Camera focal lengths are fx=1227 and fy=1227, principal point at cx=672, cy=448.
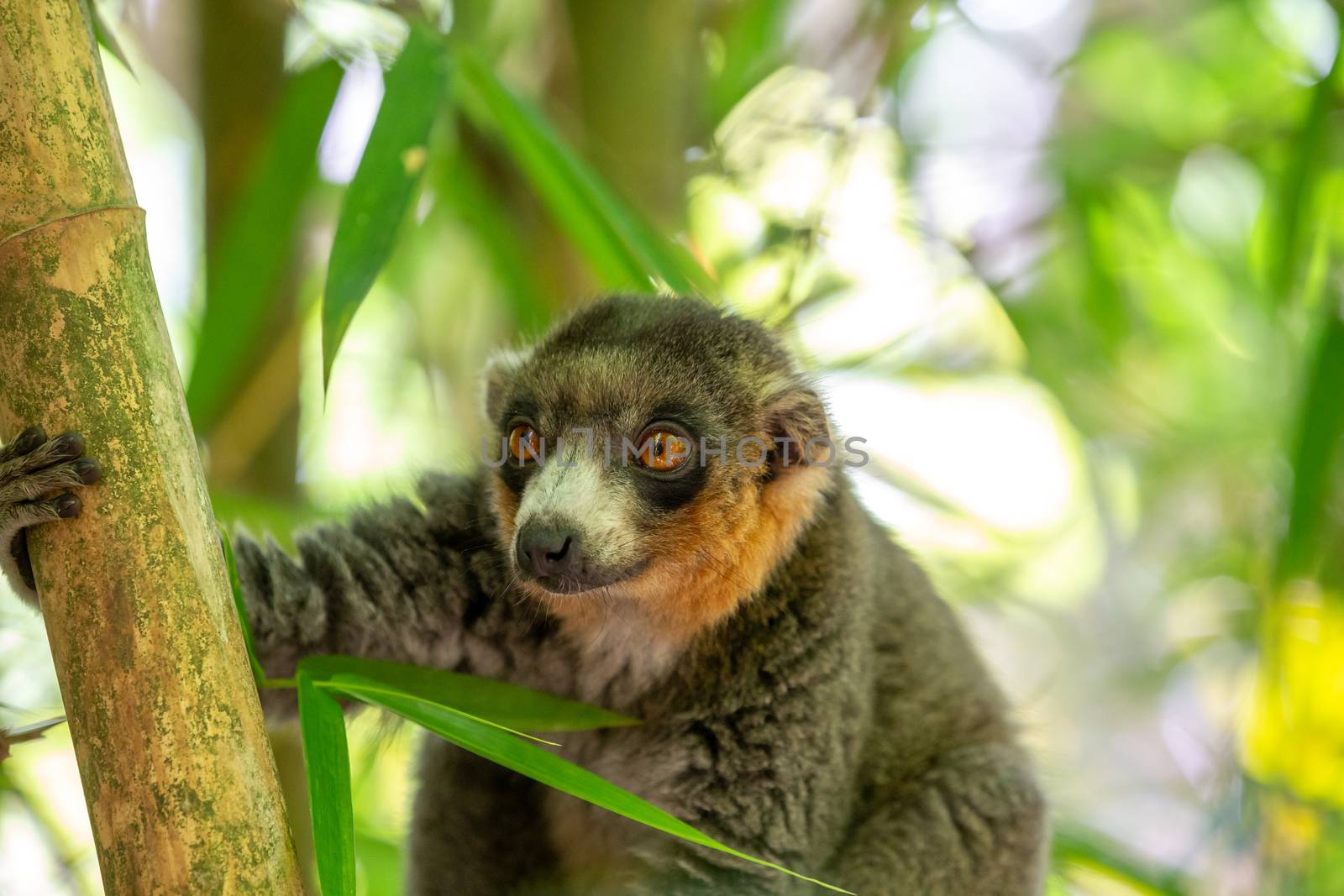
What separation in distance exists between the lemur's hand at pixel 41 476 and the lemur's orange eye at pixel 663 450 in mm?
1361

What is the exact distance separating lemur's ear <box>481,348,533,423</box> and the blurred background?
217 mm

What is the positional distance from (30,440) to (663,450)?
142cm

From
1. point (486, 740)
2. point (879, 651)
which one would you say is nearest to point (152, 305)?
point (486, 740)

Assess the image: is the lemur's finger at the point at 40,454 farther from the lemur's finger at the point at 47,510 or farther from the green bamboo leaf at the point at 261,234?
the green bamboo leaf at the point at 261,234

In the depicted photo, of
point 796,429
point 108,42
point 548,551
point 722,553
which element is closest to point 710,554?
point 722,553

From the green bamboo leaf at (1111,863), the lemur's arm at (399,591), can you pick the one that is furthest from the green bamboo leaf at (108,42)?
the green bamboo leaf at (1111,863)

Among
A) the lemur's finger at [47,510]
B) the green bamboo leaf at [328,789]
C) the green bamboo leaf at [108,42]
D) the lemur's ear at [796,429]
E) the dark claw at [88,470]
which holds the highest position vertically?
the green bamboo leaf at [108,42]

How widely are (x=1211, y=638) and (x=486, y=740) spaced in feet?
14.1

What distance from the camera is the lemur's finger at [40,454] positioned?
1.64 meters

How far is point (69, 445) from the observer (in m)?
1.67

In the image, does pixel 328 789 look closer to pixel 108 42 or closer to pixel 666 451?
pixel 666 451

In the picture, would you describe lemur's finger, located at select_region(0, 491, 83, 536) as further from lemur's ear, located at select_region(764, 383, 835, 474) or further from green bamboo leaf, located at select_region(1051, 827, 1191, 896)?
green bamboo leaf, located at select_region(1051, 827, 1191, 896)

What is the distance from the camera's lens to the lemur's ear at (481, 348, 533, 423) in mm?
3160

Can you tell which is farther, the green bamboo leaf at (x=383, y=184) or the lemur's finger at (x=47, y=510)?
the green bamboo leaf at (x=383, y=184)
